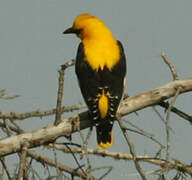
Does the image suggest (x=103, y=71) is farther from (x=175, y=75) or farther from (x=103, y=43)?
(x=175, y=75)

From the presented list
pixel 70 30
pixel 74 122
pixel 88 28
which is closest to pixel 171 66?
pixel 74 122

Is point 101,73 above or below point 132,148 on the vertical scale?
above

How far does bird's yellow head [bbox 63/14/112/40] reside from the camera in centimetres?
605

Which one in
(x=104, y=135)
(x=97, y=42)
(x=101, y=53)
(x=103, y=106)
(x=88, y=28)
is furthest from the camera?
(x=88, y=28)

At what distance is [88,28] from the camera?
6.16 m

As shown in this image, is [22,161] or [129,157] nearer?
[22,161]

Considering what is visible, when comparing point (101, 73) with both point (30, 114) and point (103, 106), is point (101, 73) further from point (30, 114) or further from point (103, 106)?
point (30, 114)

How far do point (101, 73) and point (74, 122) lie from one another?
0.92m

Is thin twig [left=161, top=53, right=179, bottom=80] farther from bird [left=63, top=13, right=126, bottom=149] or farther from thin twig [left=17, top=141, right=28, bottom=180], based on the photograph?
thin twig [left=17, top=141, right=28, bottom=180]

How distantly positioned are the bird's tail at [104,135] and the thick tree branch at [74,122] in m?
0.36

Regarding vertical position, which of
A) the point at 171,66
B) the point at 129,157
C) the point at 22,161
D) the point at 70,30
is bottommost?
the point at 129,157

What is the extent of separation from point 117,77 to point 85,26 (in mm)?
1023

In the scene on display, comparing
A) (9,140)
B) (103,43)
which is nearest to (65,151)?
(9,140)

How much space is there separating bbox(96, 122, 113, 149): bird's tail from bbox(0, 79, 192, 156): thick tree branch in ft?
1.18
